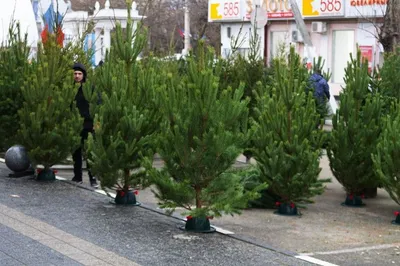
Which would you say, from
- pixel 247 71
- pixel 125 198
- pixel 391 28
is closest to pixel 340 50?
pixel 391 28

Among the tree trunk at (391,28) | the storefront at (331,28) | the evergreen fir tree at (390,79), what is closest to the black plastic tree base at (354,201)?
the evergreen fir tree at (390,79)

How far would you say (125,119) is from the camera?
12.7 meters

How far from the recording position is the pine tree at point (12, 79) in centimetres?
1664

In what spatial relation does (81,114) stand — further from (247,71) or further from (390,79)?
(390,79)

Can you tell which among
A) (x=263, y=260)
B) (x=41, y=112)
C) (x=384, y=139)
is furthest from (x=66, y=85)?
(x=263, y=260)

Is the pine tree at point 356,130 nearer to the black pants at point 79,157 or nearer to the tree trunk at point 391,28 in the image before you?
the black pants at point 79,157

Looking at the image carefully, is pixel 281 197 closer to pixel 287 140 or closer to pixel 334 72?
pixel 287 140

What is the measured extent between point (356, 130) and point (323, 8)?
804 inches

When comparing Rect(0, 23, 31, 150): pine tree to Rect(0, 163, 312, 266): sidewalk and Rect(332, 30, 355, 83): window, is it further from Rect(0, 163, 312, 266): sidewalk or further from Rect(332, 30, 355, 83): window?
Rect(332, 30, 355, 83): window

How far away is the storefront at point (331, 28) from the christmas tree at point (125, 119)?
54.9 ft

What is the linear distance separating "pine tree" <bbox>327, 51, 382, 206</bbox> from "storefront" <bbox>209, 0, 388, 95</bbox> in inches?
626

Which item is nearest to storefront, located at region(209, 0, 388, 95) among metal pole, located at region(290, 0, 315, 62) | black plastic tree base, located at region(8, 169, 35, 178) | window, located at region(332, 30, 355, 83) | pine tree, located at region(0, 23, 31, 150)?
window, located at region(332, 30, 355, 83)

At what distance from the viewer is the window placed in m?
33.4

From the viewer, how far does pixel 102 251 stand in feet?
33.1
